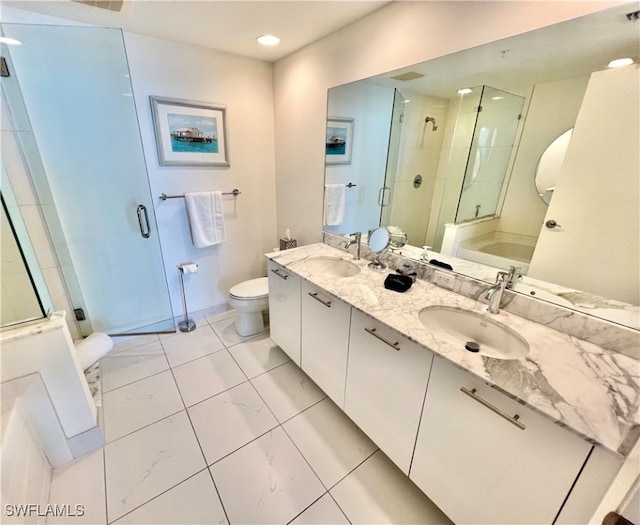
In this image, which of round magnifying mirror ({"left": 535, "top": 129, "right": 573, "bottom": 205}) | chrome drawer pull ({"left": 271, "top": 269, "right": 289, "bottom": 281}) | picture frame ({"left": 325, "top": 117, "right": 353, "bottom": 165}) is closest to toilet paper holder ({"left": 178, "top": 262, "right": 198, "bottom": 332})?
chrome drawer pull ({"left": 271, "top": 269, "right": 289, "bottom": 281})

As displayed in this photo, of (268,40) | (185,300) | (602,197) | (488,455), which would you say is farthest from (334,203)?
(488,455)

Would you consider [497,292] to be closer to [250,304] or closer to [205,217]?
[250,304]

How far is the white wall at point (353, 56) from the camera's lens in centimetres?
112

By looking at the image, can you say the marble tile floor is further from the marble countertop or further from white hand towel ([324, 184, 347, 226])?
white hand towel ([324, 184, 347, 226])

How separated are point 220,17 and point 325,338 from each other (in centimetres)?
202

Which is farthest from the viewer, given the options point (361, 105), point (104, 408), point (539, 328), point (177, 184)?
Answer: point (177, 184)

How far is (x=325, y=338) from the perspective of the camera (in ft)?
5.20

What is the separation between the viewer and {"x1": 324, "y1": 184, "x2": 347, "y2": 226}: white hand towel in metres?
2.16

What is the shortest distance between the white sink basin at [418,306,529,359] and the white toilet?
1.41m

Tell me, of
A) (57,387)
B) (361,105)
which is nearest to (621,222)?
(361,105)

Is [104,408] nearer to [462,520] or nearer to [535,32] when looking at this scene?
[462,520]

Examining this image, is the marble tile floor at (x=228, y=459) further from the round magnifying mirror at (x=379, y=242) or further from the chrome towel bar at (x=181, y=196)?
the chrome towel bar at (x=181, y=196)

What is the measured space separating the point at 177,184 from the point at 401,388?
2.22 m

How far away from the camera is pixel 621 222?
1015 mm
